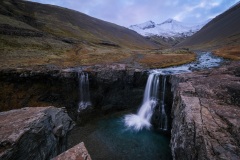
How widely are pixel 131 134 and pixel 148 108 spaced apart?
6.70 m

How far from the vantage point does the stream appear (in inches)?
632

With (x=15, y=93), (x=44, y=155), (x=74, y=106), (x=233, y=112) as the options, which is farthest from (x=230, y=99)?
(x=15, y=93)

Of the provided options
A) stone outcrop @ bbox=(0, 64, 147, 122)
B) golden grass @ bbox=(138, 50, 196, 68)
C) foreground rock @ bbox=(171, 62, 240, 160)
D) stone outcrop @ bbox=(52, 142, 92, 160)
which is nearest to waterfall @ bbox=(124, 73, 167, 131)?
stone outcrop @ bbox=(0, 64, 147, 122)

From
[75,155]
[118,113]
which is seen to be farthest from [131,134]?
[75,155]

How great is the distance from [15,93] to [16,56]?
19683 millimetres

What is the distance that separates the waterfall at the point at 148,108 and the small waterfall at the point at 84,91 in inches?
308

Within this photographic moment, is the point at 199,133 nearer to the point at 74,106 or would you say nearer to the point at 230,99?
the point at 230,99

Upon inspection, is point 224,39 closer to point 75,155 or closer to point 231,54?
point 231,54

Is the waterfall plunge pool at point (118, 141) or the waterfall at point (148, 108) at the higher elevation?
the waterfall at point (148, 108)

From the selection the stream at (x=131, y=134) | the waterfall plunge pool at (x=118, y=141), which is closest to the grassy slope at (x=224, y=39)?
the stream at (x=131, y=134)

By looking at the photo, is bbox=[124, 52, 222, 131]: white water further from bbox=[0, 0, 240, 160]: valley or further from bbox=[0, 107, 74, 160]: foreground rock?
bbox=[0, 107, 74, 160]: foreground rock

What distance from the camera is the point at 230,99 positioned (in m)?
11.4

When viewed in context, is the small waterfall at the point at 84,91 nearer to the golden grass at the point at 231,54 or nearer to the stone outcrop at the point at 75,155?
the stone outcrop at the point at 75,155

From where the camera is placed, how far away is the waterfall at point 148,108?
876 inches
